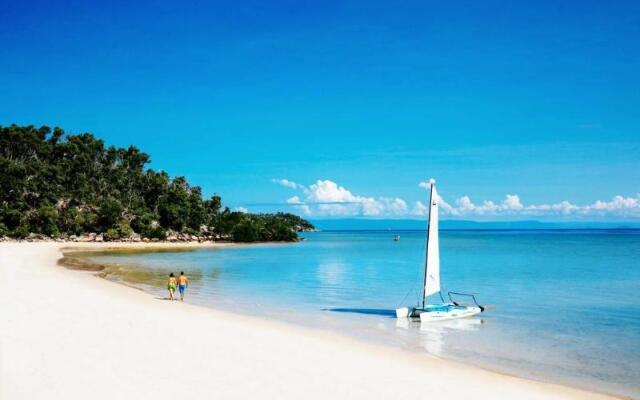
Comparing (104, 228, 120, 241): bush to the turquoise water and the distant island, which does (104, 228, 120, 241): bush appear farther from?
the turquoise water

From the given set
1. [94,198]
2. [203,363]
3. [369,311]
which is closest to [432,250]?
[369,311]

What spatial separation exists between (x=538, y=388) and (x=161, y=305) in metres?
16.8

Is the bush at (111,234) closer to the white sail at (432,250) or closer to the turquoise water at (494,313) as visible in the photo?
the turquoise water at (494,313)

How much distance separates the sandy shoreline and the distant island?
8684 cm

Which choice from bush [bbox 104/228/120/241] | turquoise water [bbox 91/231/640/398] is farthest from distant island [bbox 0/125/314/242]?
turquoise water [bbox 91/231/640/398]

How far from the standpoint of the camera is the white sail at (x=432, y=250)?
72.8 ft

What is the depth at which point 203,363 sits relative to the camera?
13070 mm

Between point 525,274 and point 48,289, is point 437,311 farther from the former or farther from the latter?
point 525,274

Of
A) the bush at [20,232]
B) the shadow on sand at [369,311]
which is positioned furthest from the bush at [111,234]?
the shadow on sand at [369,311]

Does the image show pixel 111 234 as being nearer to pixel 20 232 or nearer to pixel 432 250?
pixel 20 232

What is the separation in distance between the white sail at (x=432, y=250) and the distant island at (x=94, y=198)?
88956 mm

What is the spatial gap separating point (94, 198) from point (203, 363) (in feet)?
364

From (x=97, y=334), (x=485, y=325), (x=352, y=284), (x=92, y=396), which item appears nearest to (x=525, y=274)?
(x=352, y=284)

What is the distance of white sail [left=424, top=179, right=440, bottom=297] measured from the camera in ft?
72.8
